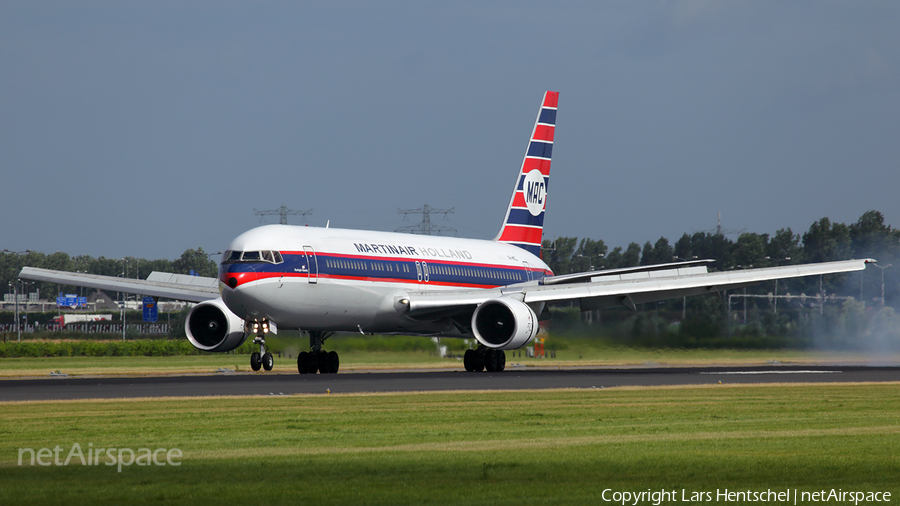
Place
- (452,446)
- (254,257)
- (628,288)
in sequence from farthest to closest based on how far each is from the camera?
(628,288), (254,257), (452,446)

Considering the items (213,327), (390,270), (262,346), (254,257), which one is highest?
(254,257)

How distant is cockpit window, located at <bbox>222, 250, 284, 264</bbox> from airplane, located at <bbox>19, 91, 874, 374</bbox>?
3 cm

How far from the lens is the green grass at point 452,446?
9352mm

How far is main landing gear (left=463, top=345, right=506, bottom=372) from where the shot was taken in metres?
33.5

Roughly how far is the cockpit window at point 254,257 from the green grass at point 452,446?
8.81 meters

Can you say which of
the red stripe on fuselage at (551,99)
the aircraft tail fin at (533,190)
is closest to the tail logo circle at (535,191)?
the aircraft tail fin at (533,190)

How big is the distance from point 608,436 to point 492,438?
58.6 inches

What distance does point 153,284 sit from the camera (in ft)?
115

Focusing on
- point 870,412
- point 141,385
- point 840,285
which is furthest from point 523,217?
point 870,412

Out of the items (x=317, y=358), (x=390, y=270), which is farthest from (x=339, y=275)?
(x=317, y=358)

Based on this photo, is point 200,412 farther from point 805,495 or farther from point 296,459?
point 805,495

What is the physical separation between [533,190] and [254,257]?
57.1 ft

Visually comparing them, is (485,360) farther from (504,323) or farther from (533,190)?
(533,190)

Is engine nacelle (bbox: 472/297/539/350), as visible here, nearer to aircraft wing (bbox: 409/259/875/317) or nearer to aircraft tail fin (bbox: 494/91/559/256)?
aircraft wing (bbox: 409/259/875/317)
